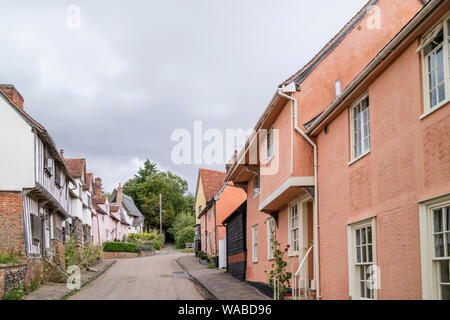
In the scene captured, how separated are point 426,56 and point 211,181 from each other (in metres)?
39.4

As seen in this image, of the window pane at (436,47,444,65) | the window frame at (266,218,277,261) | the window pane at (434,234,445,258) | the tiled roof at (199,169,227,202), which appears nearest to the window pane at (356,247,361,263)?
the window pane at (434,234,445,258)

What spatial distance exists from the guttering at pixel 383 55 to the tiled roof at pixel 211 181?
33.4m

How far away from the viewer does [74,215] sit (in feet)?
114

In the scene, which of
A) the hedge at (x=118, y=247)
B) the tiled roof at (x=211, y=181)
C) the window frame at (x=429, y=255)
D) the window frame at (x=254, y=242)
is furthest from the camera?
the hedge at (x=118, y=247)

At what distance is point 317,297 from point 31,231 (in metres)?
11.8

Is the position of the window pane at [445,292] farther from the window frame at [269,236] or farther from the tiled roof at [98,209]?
the tiled roof at [98,209]

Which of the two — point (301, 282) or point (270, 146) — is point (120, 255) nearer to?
point (270, 146)

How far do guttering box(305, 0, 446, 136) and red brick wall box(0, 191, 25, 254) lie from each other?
1138 centimetres

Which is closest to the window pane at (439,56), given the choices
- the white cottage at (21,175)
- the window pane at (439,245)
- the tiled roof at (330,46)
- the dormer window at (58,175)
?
the window pane at (439,245)

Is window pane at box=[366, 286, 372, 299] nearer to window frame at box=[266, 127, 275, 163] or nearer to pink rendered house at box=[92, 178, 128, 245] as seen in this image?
window frame at box=[266, 127, 275, 163]

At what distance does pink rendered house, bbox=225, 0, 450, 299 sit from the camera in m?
8.07

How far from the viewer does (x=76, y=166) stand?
37.5m

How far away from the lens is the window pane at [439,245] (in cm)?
776
